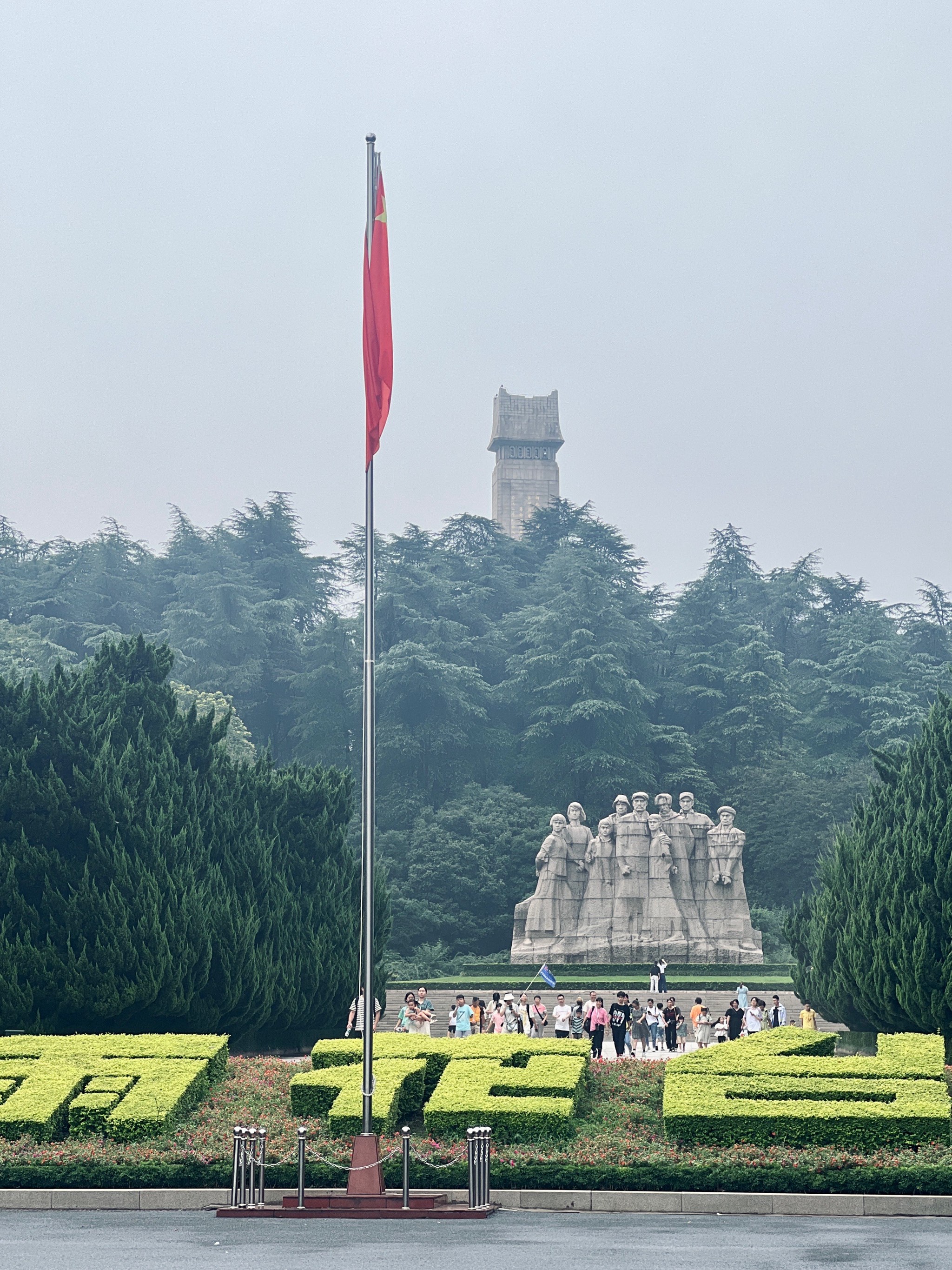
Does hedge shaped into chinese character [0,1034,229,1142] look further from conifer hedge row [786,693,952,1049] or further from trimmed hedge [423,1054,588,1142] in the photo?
conifer hedge row [786,693,952,1049]

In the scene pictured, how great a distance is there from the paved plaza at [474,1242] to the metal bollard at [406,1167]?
1.67 ft

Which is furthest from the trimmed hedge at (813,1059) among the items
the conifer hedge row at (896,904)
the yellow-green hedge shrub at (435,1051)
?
the conifer hedge row at (896,904)

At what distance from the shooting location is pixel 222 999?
25922mm

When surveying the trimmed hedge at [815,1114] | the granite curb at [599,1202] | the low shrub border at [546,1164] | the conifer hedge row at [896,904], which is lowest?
the granite curb at [599,1202]

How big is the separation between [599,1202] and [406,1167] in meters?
1.88

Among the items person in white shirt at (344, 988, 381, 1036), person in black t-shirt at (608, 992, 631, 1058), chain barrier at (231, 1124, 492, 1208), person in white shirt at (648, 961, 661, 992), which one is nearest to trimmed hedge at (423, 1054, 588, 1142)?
chain barrier at (231, 1124, 492, 1208)

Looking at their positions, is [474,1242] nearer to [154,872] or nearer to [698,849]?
[154,872]

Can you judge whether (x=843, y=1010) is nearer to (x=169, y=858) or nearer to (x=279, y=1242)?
(x=169, y=858)

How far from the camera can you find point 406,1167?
14812mm

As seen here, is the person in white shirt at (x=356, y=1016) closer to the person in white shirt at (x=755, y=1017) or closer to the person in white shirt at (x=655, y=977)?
the person in white shirt at (x=755, y=1017)

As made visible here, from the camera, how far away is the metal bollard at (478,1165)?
14.6 m

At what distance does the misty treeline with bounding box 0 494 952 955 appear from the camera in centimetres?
6538

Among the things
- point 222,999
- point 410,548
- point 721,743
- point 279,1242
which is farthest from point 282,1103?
point 410,548

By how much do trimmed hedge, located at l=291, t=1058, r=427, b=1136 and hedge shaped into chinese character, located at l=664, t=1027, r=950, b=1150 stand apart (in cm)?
285
